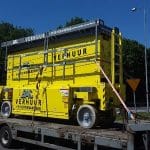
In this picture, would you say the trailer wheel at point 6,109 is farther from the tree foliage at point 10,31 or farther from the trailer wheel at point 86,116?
the tree foliage at point 10,31

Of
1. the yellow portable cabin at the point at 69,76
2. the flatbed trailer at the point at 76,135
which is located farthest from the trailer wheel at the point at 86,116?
the flatbed trailer at the point at 76,135

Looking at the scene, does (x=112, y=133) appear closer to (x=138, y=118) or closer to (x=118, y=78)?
(x=138, y=118)

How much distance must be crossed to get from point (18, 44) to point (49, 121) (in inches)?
132

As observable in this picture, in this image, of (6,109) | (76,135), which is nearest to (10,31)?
(6,109)

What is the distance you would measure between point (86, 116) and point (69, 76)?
1884 mm

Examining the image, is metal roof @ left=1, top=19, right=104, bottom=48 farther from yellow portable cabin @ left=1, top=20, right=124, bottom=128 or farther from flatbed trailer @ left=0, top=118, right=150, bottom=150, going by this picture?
flatbed trailer @ left=0, top=118, right=150, bottom=150

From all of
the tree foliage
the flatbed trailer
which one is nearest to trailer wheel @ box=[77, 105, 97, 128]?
the flatbed trailer

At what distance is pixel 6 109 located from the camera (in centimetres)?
1472

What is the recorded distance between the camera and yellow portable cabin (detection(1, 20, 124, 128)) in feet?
37.9

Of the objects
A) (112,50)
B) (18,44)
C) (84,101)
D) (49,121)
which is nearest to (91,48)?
(112,50)

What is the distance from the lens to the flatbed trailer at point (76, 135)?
8.52 m

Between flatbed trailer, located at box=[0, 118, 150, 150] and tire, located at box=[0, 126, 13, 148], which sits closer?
flatbed trailer, located at box=[0, 118, 150, 150]

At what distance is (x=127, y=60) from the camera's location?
2486 inches

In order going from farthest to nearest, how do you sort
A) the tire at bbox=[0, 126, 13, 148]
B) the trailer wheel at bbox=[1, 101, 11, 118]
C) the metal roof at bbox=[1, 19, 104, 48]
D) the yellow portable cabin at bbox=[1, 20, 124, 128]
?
the trailer wheel at bbox=[1, 101, 11, 118]
the tire at bbox=[0, 126, 13, 148]
the metal roof at bbox=[1, 19, 104, 48]
the yellow portable cabin at bbox=[1, 20, 124, 128]
